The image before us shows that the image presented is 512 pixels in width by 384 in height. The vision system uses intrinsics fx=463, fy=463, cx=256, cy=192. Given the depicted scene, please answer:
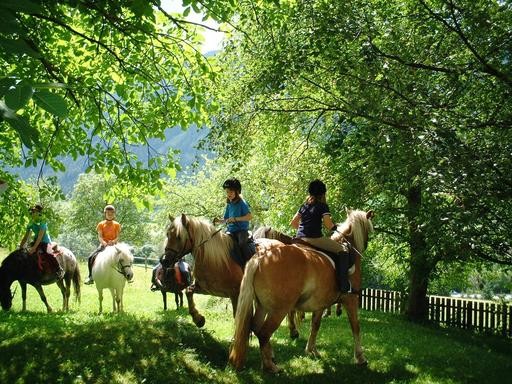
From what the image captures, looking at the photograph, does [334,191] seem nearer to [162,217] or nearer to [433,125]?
[433,125]

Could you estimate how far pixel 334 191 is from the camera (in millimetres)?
15680

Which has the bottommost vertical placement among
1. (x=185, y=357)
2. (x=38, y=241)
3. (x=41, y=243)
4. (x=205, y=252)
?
(x=185, y=357)

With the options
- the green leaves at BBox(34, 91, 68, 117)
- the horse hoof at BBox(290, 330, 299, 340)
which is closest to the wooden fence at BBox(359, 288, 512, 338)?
the horse hoof at BBox(290, 330, 299, 340)

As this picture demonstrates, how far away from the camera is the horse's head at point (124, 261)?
43.3 feet

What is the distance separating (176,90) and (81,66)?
7.06 feet

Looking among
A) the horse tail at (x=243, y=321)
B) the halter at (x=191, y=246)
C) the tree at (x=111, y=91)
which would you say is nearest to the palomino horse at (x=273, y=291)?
the horse tail at (x=243, y=321)

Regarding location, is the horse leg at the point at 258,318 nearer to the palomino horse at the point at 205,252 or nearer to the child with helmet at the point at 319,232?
the palomino horse at the point at 205,252

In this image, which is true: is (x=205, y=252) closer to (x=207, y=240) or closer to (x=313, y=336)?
(x=207, y=240)

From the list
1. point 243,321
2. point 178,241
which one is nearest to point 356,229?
point 243,321

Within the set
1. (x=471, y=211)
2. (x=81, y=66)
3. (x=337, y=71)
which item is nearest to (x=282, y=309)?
(x=471, y=211)

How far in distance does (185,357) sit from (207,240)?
214 centimetres

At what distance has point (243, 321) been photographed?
7.04 meters

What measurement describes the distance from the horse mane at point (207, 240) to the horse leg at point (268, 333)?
1.80 metres

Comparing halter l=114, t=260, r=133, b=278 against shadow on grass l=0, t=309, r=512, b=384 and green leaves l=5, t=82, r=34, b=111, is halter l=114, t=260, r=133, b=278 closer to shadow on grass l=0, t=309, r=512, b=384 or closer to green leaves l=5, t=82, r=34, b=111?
shadow on grass l=0, t=309, r=512, b=384
